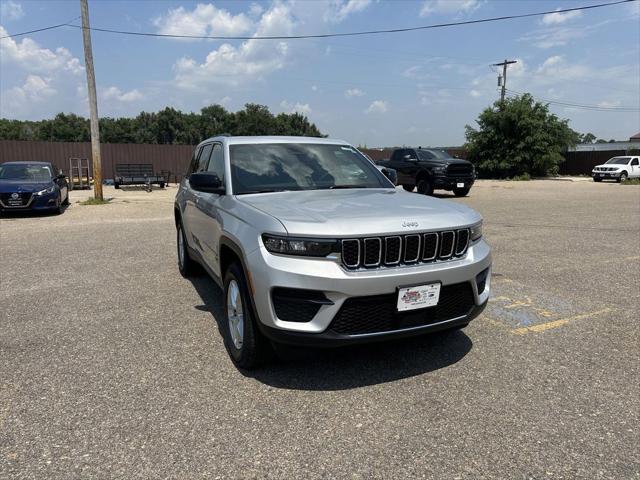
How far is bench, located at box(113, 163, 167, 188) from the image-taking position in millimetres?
23562

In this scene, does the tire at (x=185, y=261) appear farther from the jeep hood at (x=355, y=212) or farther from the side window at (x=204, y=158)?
the jeep hood at (x=355, y=212)

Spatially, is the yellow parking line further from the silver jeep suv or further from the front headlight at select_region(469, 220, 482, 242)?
the front headlight at select_region(469, 220, 482, 242)

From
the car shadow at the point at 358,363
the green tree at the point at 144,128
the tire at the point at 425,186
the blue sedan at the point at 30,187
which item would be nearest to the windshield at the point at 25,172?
the blue sedan at the point at 30,187

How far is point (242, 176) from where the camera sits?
4.12 metres

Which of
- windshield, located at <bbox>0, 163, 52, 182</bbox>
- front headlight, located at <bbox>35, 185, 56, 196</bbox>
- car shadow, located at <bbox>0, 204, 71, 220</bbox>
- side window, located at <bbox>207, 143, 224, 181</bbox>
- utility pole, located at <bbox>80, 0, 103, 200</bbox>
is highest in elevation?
utility pole, located at <bbox>80, 0, 103, 200</bbox>

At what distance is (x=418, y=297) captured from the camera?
3.04m

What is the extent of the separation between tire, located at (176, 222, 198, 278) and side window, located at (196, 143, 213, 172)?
38.5 inches

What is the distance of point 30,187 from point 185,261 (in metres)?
8.64

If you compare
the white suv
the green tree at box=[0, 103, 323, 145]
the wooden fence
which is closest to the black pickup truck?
the wooden fence

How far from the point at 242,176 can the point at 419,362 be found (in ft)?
6.96

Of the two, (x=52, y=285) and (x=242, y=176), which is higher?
(x=242, y=176)

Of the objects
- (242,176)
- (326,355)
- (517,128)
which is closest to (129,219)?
(242,176)

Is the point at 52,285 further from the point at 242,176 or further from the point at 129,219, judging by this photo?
the point at 129,219

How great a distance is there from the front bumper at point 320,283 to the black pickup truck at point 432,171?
15.5 m
